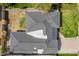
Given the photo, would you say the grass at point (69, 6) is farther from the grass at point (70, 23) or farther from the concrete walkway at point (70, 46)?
the concrete walkway at point (70, 46)

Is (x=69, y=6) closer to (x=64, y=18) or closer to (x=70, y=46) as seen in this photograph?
(x=64, y=18)

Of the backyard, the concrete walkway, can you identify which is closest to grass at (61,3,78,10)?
the backyard

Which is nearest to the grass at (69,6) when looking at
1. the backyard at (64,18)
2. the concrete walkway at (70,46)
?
the backyard at (64,18)

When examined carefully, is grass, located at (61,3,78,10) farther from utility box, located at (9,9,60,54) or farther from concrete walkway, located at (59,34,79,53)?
concrete walkway, located at (59,34,79,53)

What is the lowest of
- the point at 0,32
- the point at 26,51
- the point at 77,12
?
the point at 26,51

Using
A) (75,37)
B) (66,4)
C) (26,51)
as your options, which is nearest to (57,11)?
(66,4)

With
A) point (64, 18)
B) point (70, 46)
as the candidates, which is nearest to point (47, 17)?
point (64, 18)

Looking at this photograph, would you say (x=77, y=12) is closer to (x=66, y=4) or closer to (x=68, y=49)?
(x=66, y=4)
